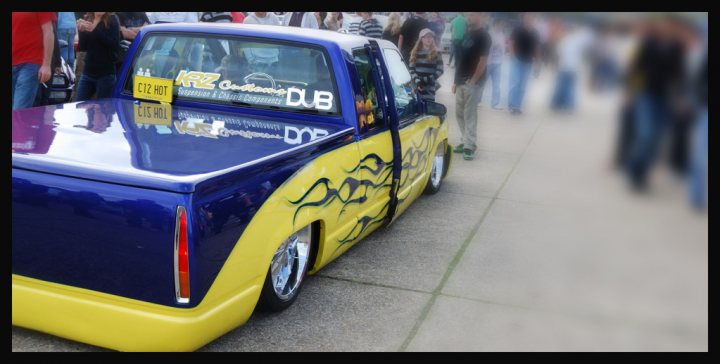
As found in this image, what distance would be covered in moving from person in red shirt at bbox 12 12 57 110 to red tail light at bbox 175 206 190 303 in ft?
13.8

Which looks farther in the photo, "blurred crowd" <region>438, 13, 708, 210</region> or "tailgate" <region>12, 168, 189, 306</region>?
"tailgate" <region>12, 168, 189, 306</region>

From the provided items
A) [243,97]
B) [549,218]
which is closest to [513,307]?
[549,218]

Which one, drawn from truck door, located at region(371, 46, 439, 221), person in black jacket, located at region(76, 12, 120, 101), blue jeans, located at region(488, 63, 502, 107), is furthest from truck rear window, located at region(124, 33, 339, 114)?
blue jeans, located at region(488, 63, 502, 107)

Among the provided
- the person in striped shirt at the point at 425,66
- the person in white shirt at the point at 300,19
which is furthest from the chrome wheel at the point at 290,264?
the person in white shirt at the point at 300,19

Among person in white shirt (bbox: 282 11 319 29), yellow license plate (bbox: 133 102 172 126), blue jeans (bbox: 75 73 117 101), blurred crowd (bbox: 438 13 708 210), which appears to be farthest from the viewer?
person in white shirt (bbox: 282 11 319 29)

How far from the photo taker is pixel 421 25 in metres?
8.41

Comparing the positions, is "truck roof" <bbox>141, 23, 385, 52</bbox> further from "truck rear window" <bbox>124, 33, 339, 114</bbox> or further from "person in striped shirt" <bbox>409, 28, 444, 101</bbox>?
"person in striped shirt" <bbox>409, 28, 444, 101</bbox>

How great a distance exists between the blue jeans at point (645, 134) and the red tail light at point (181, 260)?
7.15 feet

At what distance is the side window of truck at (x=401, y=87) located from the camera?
17.5ft

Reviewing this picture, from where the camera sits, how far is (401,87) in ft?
18.2

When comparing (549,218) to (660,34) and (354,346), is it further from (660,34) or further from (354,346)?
(354,346)

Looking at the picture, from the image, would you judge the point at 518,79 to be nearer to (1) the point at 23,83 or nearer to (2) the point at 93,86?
(1) the point at 23,83

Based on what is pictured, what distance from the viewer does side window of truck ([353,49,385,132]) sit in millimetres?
4543

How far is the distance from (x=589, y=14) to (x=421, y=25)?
25.6 feet
